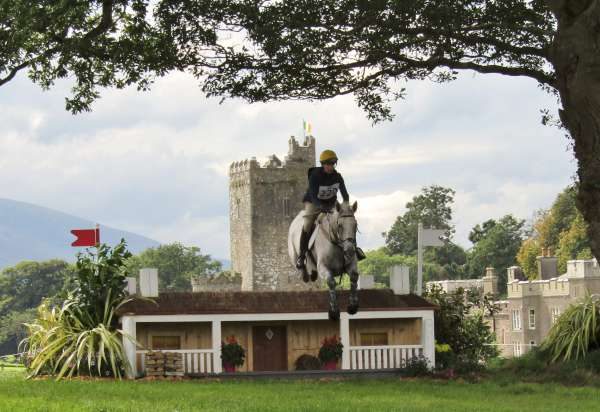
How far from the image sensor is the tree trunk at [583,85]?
16.1 m

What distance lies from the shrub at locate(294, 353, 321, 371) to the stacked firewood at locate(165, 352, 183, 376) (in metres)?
3.25

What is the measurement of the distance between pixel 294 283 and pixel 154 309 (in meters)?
84.3

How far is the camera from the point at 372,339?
3394cm

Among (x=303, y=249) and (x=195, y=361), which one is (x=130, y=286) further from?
(x=303, y=249)

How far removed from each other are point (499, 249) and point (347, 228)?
140 m

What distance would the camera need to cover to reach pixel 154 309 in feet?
103

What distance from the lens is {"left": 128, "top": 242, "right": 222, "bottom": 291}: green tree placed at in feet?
535

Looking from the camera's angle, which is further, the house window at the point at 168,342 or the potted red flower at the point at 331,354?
the house window at the point at 168,342

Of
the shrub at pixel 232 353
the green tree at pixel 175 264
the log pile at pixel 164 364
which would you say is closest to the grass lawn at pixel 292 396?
the log pile at pixel 164 364

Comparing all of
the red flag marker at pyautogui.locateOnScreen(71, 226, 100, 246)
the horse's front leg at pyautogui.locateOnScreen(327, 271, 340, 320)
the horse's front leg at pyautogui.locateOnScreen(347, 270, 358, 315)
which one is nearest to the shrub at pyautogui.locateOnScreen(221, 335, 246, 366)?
the red flag marker at pyautogui.locateOnScreen(71, 226, 100, 246)

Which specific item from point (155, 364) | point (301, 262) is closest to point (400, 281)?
point (155, 364)

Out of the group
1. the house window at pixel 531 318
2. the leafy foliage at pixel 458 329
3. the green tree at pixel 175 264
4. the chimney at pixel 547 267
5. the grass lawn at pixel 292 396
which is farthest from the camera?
the green tree at pixel 175 264

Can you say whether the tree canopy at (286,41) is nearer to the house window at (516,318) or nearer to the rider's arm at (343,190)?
the rider's arm at (343,190)

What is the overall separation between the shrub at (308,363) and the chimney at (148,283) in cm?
397
